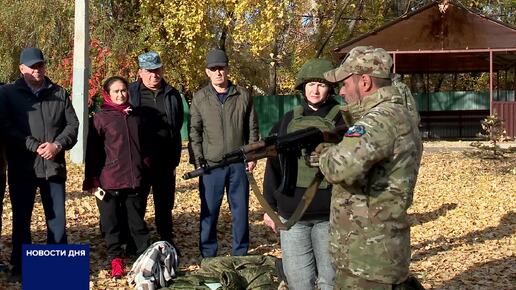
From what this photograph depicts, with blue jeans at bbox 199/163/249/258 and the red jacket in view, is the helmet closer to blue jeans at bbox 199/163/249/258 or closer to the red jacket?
blue jeans at bbox 199/163/249/258

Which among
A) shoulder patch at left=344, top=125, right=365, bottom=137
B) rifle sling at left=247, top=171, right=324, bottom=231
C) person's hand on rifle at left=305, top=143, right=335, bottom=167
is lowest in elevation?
rifle sling at left=247, top=171, right=324, bottom=231

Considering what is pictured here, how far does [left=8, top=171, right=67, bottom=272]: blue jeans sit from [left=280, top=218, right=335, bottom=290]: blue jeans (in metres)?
2.65

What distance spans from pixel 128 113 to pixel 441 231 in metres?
4.30

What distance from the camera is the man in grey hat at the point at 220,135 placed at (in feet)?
21.5

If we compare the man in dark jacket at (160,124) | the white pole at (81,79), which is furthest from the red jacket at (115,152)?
the white pole at (81,79)

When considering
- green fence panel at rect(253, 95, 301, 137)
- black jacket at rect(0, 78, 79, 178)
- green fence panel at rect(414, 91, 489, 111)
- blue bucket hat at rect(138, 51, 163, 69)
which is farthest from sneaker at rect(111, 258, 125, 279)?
green fence panel at rect(414, 91, 489, 111)

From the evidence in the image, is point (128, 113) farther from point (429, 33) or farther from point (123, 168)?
point (429, 33)

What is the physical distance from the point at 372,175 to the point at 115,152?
358cm

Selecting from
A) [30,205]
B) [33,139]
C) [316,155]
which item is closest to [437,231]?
[30,205]

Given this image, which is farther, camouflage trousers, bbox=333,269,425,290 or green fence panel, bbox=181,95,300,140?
green fence panel, bbox=181,95,300,140

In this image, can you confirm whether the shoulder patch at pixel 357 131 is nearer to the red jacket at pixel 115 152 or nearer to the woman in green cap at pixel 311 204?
the woman in green cap at pixel 311 204

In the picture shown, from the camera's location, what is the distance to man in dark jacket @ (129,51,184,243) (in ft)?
22.2

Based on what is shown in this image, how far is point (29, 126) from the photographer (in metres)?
6.07

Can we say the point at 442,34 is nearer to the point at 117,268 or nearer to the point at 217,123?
the point at 217,123
